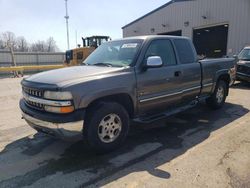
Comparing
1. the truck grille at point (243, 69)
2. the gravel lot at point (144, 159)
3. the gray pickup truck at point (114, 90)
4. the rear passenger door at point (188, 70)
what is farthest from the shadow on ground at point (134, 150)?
the truck grille at point (243, 69)

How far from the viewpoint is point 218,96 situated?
7102 millimetres

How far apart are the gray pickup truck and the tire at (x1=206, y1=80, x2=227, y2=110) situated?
1077 mm

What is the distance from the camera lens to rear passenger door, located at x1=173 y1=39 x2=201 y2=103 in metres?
5.52

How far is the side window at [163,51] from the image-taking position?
493 cm

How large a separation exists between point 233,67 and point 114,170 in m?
5.42

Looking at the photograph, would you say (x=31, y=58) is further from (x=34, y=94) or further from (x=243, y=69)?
(x=34, y=94)

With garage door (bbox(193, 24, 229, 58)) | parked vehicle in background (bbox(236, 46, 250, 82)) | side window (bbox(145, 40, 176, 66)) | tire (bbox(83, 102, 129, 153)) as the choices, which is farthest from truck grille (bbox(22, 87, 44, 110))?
garage door (bbox(193, 24, 229, 58))

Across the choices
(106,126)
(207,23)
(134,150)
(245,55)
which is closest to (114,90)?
(106,126)

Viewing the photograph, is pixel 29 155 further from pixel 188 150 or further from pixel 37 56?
pixel 37 56

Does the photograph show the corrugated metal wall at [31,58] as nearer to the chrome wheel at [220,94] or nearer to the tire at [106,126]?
the chrome wheel at [220,94]

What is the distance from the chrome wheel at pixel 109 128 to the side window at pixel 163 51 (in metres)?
1.37

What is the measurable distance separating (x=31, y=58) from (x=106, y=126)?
27.0 meters

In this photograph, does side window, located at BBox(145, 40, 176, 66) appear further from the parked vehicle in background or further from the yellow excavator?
the yellow excavator

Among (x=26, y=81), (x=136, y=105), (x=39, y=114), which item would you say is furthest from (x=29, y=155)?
(x=136, y=105)
